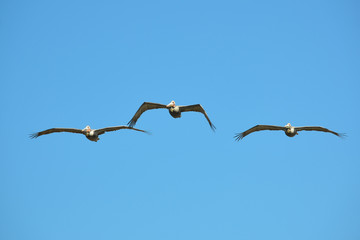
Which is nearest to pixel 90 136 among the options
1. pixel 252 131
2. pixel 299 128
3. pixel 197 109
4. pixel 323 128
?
pixel 197 109

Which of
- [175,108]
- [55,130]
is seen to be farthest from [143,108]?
[55,130]

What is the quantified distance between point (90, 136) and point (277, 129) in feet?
53.7

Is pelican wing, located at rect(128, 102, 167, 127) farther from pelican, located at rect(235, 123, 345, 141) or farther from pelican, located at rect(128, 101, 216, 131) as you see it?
pelican, located at rect(235, 123, 345, 141)

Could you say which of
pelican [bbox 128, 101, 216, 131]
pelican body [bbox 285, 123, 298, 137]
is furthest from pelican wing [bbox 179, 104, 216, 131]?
pelican body [bbox 285, 123, 298, 137]

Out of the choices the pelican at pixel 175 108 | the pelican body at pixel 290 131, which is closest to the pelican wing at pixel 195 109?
the pelican at pixel 175 108

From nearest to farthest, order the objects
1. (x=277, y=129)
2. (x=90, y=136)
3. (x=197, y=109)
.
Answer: (x=197, y=109), (x=90, y=136), (x=277, y=129)

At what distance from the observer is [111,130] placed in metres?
32.3

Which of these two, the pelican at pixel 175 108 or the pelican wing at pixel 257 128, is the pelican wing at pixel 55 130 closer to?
the pelican at pixel 175 108

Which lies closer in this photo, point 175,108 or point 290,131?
point 175,108

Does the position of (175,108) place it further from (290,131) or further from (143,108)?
(290,131)

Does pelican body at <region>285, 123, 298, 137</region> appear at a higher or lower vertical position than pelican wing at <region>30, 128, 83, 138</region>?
higher

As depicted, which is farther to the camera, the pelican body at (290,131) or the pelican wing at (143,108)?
the pelican body at (290,131)

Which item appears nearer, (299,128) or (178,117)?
(178,117)

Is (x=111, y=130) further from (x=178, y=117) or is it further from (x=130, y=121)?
(x=178, y=117)
